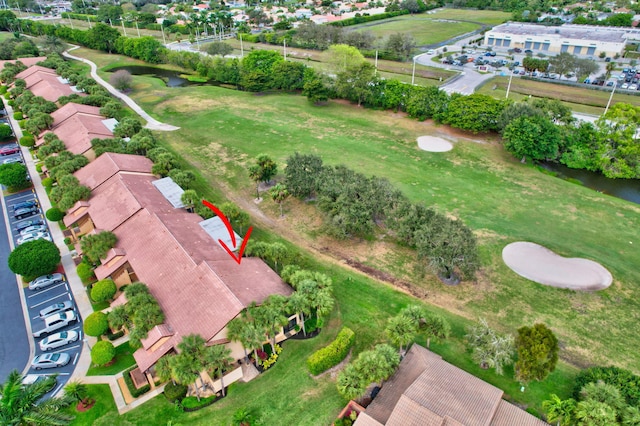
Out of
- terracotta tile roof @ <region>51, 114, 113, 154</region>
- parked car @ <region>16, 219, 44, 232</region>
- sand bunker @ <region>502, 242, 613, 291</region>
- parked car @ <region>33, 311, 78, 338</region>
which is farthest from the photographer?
terracotta tile roof @ <region>51, 114, 113, 154</region>

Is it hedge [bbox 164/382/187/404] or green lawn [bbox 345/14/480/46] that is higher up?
green lawn [bbox 345/14/480/46]

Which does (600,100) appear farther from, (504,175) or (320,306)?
(320,306)

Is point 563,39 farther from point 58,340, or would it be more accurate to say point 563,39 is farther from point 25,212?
point 58,340

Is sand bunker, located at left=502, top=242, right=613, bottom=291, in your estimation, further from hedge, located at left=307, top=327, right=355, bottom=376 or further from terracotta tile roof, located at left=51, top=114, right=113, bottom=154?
terracotta tile roof, located at left=51, top=114, right=113, bottom=154

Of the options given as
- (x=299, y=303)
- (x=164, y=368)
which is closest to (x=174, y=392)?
(x=164, y=368)

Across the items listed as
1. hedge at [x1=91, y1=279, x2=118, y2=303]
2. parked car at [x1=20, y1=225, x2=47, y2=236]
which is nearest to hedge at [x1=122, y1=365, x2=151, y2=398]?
hedge at [x1=91, y1=279, x2=118, y2=303]

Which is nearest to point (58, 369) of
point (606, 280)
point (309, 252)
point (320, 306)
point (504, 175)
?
point (320, 306)
